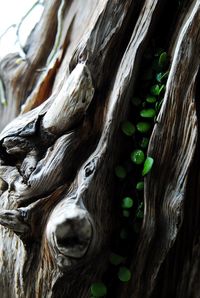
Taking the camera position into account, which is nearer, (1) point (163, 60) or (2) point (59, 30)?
(1) point (163, 60)

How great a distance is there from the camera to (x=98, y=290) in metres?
0.98

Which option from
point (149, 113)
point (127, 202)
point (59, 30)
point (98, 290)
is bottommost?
point (98, 290)

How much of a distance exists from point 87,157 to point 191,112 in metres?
0.25

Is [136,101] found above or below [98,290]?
above

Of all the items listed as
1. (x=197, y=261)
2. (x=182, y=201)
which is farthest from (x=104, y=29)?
(x=197, y=261)

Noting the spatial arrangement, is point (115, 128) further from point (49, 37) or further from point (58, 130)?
point (49, 37)

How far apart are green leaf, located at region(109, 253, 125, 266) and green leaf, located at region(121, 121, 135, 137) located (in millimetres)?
272

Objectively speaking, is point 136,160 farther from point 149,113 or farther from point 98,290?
point 98,290

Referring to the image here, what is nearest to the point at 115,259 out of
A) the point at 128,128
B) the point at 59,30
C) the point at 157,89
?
the point at 128,128

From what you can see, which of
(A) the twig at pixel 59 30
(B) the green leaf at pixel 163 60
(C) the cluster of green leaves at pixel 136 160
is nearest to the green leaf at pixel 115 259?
(C) the cluster of green leaves at pixel 136 160

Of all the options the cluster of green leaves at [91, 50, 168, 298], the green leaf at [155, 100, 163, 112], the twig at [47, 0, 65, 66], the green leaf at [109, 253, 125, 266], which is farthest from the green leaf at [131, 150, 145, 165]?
the twig at [47, 0, 65, 66]

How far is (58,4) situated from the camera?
59.6 inches

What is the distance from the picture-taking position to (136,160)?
102 cm

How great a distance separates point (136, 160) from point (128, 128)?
0.08 meters
